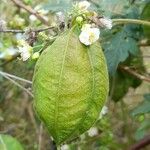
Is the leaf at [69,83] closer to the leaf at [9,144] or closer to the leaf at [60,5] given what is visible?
the leaf at [60,5]

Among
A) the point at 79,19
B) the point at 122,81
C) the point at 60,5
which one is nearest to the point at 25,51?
the point at 79,19

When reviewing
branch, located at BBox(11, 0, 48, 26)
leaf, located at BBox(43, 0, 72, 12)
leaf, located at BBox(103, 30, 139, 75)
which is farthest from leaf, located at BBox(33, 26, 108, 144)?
branch, located at BBox(11, 0, 48, 26)

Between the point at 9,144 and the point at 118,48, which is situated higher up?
the point at 118,48

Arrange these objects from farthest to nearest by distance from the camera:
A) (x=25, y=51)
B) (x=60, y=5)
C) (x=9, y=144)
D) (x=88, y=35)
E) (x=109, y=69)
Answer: (x=9, y=144) < (x=109, y=69) < (x=60, y=5) < (x=25, y=51) < (x=88, y=35)

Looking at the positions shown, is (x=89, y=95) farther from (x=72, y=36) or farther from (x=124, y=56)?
(x=124, y=56)

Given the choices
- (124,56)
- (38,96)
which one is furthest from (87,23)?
(124,56)

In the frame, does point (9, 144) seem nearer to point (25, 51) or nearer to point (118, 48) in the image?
point (118, 48)

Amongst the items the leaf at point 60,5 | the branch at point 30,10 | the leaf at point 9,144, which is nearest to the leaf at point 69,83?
the leaf at point 60,5
